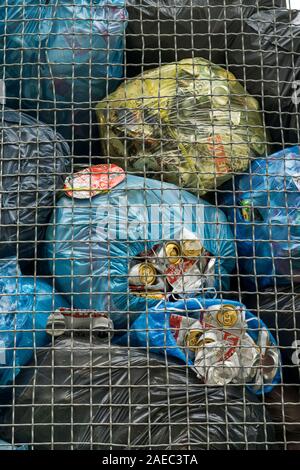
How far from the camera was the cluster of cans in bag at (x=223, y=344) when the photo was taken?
82.6 inches

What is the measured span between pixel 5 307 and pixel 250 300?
0.74 metres

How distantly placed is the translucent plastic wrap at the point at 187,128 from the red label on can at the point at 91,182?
6 cm

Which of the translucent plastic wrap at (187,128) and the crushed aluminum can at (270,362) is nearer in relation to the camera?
the crushed aluminum can at (270,362)

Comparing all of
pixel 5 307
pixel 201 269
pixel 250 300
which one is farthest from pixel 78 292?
pixel 250 300

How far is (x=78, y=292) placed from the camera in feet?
7.25

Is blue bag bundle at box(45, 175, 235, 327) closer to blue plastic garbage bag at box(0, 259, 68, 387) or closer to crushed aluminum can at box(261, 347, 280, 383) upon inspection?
blue plastic garbage bag at box(0, 259, 68, 387)

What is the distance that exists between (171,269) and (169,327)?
178mm

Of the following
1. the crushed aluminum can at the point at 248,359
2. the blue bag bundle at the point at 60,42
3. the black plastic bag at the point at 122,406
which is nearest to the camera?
the black plastic bag at the point at 122,406

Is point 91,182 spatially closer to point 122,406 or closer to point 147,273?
point 147,273

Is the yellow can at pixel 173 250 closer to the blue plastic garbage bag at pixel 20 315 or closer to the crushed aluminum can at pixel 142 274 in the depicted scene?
the crushed aluminum can at pixel 142 274

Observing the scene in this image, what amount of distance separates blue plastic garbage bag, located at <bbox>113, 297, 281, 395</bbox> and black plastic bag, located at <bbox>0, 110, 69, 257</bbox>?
1.26 ft

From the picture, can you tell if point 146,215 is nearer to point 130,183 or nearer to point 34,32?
point 130,183

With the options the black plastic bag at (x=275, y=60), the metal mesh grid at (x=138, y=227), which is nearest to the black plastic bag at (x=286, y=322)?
the metal mesh grid at (x=138, y=227)

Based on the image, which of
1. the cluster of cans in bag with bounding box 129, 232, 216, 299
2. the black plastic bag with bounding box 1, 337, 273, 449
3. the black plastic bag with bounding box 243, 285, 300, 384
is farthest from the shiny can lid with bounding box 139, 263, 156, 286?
the black plastic bag with bounding box 243, 285, 300, 384
